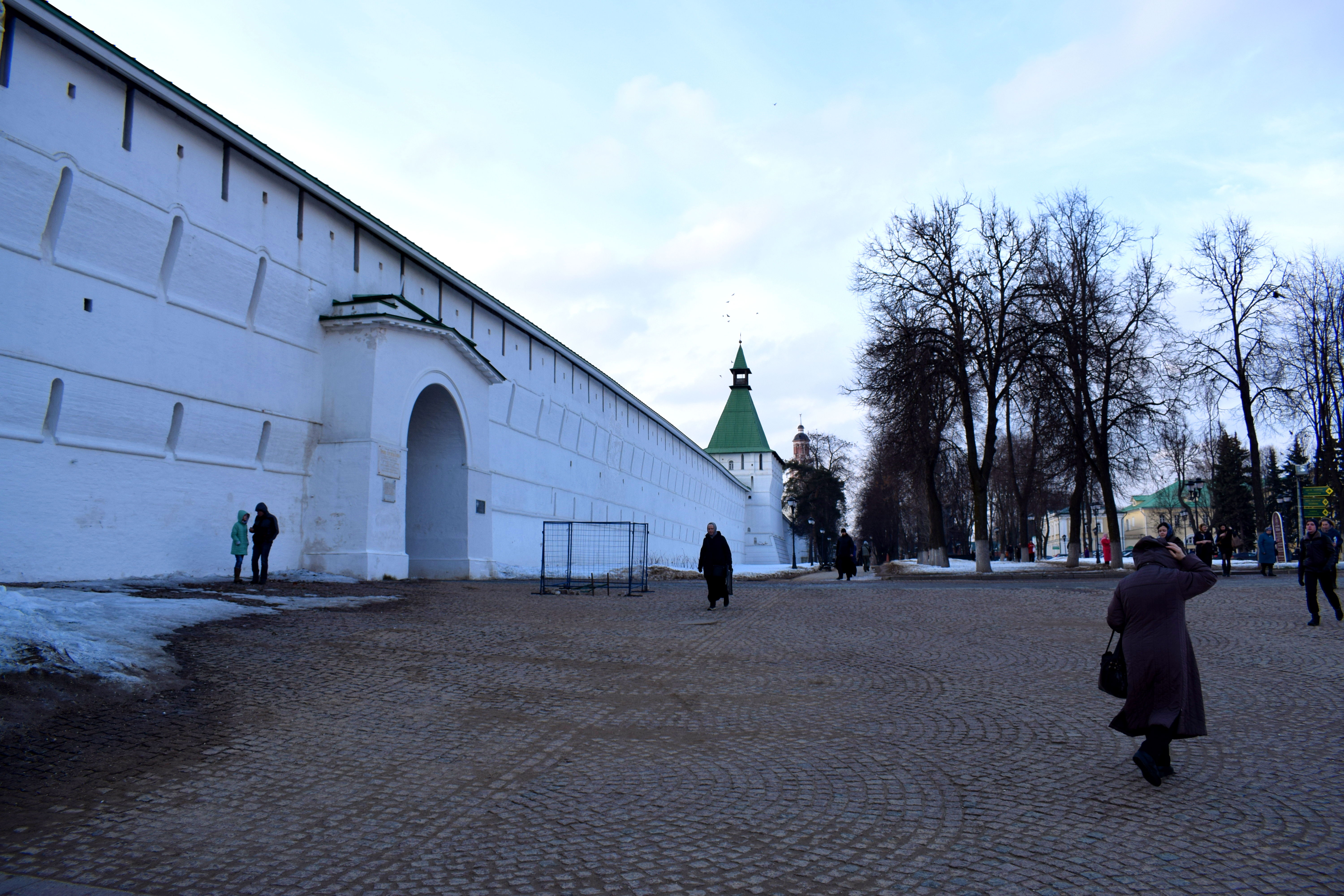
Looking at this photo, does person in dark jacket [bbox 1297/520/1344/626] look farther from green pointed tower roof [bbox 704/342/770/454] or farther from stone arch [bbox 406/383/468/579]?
green pointed tower roof [bbox 704/342/770/454]

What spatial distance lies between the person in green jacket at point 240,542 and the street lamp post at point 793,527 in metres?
50.4

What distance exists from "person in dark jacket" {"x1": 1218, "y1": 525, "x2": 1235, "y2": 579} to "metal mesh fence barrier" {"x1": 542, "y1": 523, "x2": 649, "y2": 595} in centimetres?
1599

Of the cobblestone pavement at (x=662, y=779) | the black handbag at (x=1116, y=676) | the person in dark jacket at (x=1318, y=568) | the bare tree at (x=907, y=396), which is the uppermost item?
the bare tree at (x=907, y=396)

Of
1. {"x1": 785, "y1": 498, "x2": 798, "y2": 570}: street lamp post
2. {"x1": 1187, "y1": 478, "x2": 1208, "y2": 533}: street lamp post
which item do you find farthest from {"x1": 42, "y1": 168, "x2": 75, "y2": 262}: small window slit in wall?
{"x1": 785, "y1": 498, "x2": 798, "y2": 570}: street lamp post

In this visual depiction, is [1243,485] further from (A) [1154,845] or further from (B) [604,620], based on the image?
(A) [1154,845]

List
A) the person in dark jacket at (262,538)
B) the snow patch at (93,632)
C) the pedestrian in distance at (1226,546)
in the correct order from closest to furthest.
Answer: the snow patch at (93,632) → the person in dark jacket at (262,538) → the pedestrian in distance at (1226,546)

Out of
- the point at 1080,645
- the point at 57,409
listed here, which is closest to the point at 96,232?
the point at 57,409

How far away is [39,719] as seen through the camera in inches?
224

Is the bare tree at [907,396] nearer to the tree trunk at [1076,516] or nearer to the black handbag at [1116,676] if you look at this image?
the tree trunk at [1076,516]

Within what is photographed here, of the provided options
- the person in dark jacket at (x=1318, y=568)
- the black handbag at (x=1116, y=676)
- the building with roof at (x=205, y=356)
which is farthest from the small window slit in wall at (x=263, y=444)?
the person in dark jacket at (x=1318, y=568)

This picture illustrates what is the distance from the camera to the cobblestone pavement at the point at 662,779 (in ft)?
12.5

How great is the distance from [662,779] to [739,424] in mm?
84805

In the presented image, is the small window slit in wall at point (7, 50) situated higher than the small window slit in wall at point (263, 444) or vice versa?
the small window slit in wall at point (7, 50)

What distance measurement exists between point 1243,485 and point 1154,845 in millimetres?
70835
